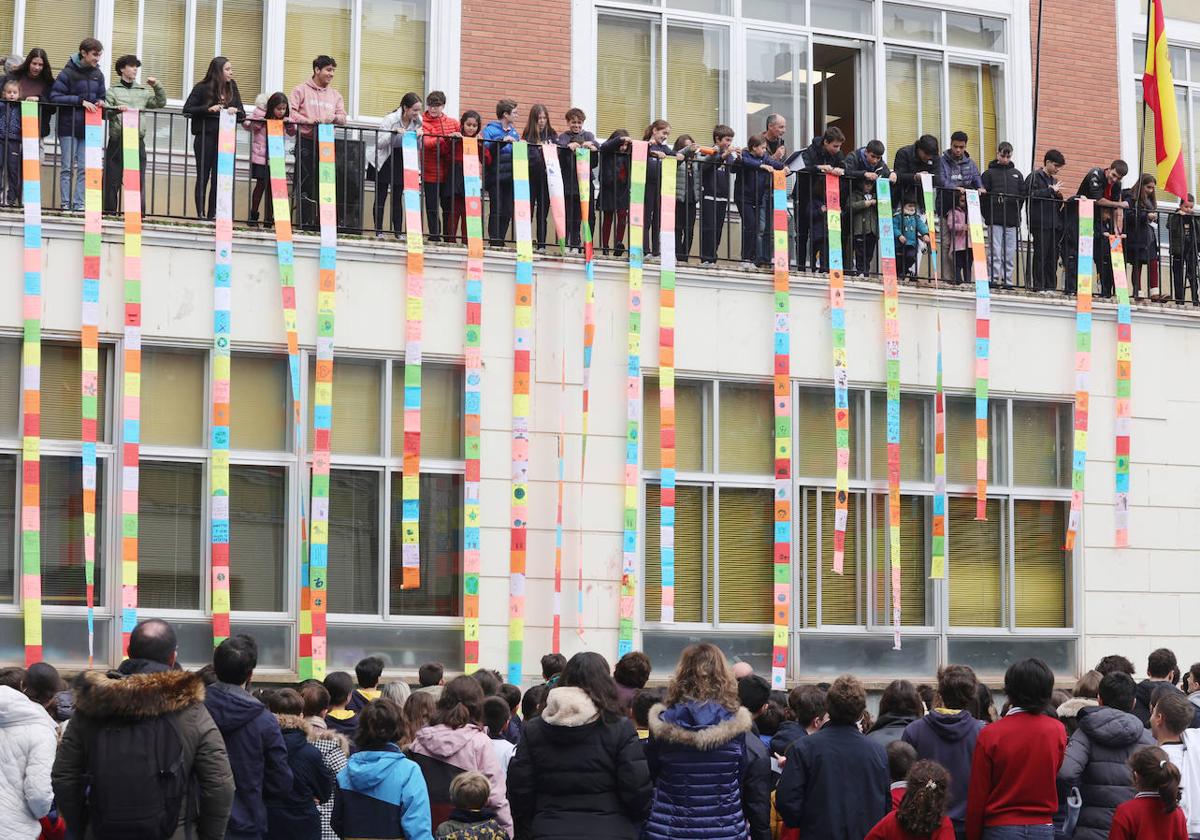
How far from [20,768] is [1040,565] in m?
11.9

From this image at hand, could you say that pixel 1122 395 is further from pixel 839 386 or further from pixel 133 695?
pixel 133 695

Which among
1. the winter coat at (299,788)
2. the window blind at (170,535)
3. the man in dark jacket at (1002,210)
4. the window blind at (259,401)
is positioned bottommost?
the winter coat at (299,788)

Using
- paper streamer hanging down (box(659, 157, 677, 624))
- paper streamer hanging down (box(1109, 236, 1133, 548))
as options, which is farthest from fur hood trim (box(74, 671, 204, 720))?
paper streamer hanging down (box(1109, 236, 1133, 548))

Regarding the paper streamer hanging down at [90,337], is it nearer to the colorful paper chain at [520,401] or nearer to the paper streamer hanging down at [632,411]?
the colorful paper chain at [520,401]

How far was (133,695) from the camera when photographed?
7711mm

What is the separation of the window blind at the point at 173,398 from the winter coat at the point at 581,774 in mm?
7672

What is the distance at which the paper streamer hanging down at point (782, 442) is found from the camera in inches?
667

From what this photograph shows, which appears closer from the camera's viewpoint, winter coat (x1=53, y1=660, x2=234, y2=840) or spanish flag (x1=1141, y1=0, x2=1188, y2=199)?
winter coat (x1=53, y1=660, x2=234, y2=840)

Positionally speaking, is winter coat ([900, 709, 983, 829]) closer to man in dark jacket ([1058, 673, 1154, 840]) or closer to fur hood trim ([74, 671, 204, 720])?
man in dark jacket ([1058, 673, 1154, 840])

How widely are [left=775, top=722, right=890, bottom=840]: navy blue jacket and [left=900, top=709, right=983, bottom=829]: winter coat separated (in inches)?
28.2

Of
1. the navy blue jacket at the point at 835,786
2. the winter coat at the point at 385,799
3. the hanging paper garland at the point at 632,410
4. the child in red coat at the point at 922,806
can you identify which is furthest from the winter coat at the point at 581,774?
the hanging paper garland at the point at 632,410

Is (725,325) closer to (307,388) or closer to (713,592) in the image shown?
(713,592)

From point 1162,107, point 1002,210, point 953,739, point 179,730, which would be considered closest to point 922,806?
point 953,739

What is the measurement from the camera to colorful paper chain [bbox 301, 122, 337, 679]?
1522cm
